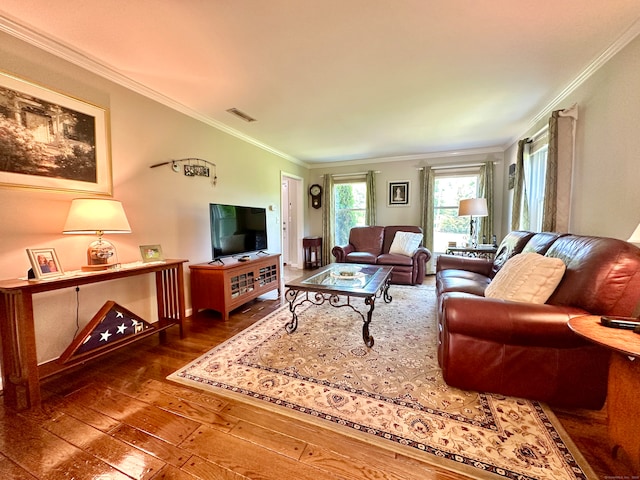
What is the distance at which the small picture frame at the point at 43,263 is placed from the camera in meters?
1.63

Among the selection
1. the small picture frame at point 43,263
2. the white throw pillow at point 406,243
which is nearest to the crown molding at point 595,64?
the white throw pillow at point 406,243

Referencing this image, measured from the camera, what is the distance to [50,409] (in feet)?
4.97

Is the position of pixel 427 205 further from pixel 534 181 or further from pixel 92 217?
pixel 92 217

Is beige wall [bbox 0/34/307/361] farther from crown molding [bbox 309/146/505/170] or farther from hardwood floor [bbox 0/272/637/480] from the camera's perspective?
crown molding [bbox 309/146/505/170]

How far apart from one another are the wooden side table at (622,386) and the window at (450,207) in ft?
13.7

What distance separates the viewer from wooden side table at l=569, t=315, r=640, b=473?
1.01 meters

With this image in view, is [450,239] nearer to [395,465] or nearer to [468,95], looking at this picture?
[468,95]

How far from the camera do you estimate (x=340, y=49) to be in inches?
76.7

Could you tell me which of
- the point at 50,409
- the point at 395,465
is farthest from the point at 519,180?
the point at 50,409

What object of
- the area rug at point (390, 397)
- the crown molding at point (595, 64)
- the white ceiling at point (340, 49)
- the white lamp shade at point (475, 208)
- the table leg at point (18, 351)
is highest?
the white ceiling at point (340, 49)

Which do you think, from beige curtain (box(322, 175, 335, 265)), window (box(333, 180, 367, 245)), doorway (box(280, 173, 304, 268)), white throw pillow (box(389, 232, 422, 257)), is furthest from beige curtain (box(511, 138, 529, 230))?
doorway (box(280, 173, 304, 268))

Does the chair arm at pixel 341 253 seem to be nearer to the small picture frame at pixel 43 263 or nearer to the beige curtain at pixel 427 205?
the beige curtain at pixel 427 205

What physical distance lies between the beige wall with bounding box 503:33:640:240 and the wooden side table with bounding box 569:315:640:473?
123 centimetres

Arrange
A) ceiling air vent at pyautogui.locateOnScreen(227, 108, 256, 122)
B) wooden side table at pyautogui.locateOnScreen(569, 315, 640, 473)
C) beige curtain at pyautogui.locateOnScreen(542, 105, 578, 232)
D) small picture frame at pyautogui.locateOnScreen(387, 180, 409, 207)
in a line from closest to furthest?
wooden side table at pyautogui.locateOnScreen(569, 315, 640, 473), beige curtain at pyautogui.locateOnScreen(542, 105, 578, 232), ceiling air vent at pyautogui.locateOnScreen(227, 108, 256, 122), small picture frame at pyautogui.locateOnScreen(387, 180, 409, 207)
